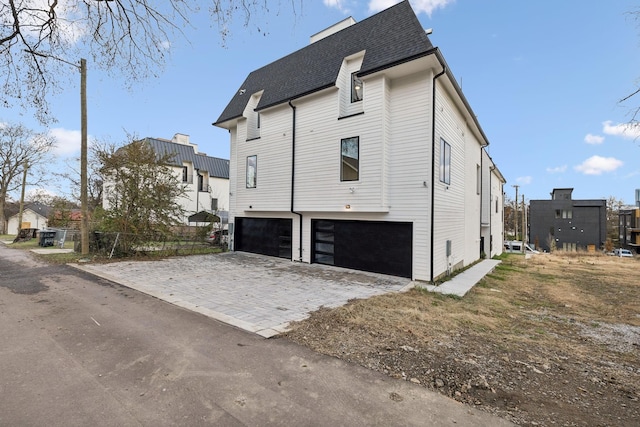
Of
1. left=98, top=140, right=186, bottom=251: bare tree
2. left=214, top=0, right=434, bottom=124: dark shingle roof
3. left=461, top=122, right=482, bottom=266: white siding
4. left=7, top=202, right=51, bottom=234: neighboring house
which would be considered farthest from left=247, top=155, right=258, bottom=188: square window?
left=7, top=202, right=51, bottom=234: neighboring house

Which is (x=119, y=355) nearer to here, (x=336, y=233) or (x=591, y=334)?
(x=591, y=334)

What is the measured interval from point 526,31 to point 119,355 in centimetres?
1578

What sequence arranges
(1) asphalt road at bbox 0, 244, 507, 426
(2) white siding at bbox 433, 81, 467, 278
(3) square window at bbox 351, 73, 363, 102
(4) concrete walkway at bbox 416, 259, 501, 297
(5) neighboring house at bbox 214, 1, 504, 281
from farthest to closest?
1. (3) square window at bbox 351, 73, 363, 102
2. (2) white siding at bbox 433, 81, 467, 278
3. (5) neighboring house at bbox 214, 1, 504, 281
4. (4) concrete walkway at bbox 416, 259, 501, 297
5. (1) asphalt road at bbox 0, 244, 507, 426

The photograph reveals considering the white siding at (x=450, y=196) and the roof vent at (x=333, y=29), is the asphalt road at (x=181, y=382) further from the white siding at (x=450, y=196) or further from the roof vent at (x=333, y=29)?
the roof vent at (x=333, y=29)

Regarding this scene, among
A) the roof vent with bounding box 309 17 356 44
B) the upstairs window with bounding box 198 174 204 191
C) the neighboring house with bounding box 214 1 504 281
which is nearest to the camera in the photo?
the neighboring house with bounding box 214 1 504 281

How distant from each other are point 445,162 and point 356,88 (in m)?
4.15

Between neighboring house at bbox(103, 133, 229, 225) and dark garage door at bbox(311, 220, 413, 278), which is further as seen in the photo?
neighboring house at bbox(103, 133, 229, 225)

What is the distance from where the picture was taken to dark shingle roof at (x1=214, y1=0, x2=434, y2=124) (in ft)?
30.9

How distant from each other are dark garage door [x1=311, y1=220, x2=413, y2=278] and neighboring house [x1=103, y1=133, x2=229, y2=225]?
62.0 ft

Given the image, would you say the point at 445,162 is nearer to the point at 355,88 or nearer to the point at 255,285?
the point at 355,88

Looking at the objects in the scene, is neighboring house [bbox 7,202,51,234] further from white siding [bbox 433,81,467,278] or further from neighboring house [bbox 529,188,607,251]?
neighboring house [bbox 529,188,607,251]

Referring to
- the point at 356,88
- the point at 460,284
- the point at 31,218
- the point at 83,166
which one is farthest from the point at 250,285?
the point at 31,218

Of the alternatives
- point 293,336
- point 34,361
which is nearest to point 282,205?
point 293,336

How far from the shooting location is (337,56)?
452 inches
